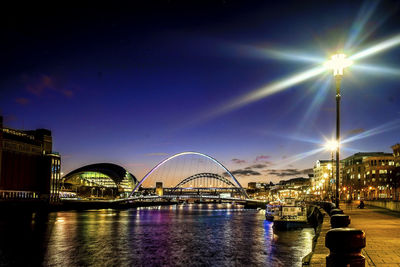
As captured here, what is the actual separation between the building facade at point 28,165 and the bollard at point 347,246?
363 ft

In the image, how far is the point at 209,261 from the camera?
107ft

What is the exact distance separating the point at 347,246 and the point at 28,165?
127522 mm

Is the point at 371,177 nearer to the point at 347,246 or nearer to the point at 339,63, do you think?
the point at 339,63

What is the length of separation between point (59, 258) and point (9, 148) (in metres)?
88.4

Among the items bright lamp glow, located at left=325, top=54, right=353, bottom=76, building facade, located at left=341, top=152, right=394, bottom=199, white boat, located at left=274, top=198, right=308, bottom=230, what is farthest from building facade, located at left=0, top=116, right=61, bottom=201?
bright lamp glow, located at left=325, top=54, right=353, bottom=76

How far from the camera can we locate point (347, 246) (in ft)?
13.1

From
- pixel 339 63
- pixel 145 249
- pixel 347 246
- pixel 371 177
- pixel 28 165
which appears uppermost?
pixel 339 63

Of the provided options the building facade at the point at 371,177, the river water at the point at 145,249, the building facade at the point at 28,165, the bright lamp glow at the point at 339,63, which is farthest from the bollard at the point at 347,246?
the building facade at the point at 371,177

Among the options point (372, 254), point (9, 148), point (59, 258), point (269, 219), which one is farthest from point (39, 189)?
point (372, 254)

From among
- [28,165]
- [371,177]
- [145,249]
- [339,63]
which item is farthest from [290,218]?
[371,177]

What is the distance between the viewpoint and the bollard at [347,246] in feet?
13.1

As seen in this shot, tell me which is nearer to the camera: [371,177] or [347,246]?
[347,246]

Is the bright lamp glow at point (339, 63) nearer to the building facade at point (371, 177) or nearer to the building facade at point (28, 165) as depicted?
the building facade at point (28, 165)

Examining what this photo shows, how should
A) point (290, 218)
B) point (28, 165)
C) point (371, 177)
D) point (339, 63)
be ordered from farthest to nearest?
point (371, 177), point (28, 165), point (290, 218), point (339, 63)
